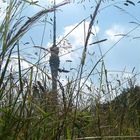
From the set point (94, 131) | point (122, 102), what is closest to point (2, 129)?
point (94, 131)

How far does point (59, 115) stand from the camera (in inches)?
75.1

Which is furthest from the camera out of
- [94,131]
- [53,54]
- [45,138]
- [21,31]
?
[94,131]

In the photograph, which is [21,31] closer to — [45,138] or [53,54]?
[53,54]

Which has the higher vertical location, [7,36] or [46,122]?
[7,36]

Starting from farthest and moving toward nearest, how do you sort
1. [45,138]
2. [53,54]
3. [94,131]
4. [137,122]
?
1. [137,122]
2. [94,131]
3. [53,54]
4. [45,138]

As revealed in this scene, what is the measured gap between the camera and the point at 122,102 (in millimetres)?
2592

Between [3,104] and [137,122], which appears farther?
[137,122]

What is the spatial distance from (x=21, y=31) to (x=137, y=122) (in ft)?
5.15

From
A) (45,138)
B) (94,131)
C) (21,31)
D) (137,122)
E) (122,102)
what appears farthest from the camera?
(137,122)

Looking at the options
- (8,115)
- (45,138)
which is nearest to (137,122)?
(45,138)

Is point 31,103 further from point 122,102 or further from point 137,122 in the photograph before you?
point 137,122

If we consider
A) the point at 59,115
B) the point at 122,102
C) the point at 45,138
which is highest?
the point at 122,102

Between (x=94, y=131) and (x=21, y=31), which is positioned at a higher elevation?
(x=21, y=31)

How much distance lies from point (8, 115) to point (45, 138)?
21cm
